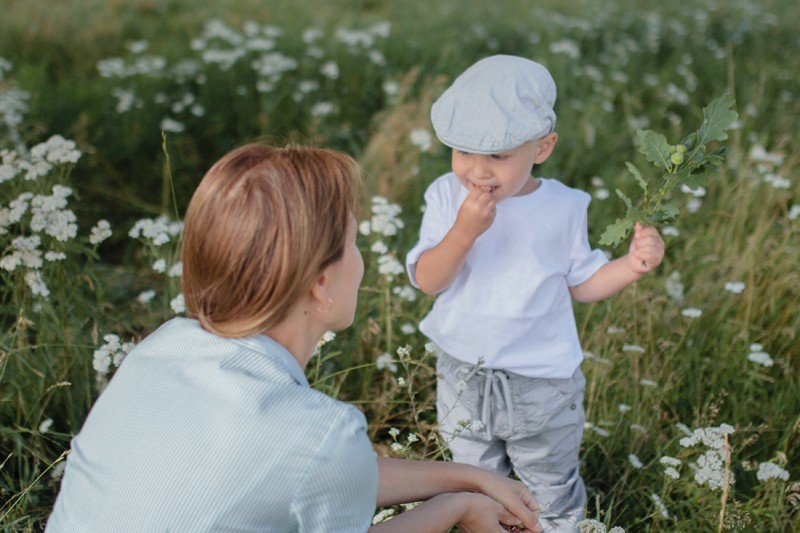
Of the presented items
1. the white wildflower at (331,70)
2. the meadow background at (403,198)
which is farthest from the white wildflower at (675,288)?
the white wildflower at (331,70)

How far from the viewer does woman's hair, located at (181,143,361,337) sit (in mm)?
1440

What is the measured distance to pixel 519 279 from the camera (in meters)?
2.10

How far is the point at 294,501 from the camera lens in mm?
1395

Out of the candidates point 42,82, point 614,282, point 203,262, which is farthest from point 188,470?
point 42,82

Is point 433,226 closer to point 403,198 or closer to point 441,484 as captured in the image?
point 441,484

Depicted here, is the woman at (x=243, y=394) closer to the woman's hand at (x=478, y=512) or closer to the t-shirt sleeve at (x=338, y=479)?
the t-shirt sleeve at (x=338, y=479)

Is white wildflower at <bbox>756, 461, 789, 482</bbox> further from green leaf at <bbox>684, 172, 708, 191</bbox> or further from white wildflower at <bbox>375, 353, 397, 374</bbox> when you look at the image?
white wildflower at <bbox>375, 353, 397, 374</bbox>

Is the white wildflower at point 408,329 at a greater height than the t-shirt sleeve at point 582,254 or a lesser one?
lesser

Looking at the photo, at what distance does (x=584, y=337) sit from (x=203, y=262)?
5.70 feet

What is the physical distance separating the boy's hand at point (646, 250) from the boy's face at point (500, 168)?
11.0 inches

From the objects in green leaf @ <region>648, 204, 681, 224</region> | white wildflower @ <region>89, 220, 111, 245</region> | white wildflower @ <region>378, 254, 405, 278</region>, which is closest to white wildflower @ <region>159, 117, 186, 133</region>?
white wildflower @ <region>89, 220, 111, 245</region>

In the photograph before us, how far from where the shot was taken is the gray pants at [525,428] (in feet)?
7.20

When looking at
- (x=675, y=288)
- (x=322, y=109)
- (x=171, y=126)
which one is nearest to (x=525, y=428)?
(x=675, y=288)

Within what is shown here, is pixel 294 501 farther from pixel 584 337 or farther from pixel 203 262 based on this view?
pixel 584 337
